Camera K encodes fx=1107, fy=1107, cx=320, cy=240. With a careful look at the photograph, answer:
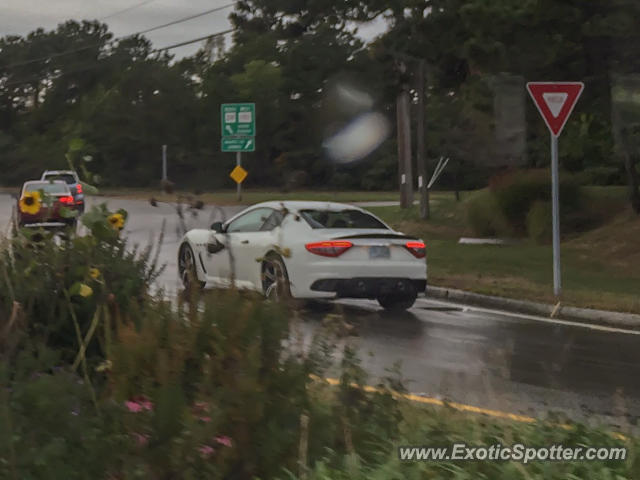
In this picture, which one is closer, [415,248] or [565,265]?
[415,248]

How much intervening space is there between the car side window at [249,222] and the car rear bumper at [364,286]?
5.31ft

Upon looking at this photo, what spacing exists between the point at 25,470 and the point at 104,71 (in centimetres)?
8140

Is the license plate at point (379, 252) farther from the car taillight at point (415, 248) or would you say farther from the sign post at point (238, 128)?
the sign post at point (238, 128)

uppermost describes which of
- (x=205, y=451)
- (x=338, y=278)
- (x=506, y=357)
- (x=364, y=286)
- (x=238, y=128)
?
(x=238, y=128)

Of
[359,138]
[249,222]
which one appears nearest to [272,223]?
[249,222]

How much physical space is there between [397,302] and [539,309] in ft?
6.08

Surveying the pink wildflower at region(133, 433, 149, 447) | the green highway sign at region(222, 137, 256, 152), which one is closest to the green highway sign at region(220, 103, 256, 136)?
the green highway sign at region(222, 137, 256, 152)

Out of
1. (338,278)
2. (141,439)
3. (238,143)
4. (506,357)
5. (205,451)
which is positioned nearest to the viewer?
(205,451)

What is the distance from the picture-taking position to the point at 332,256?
13.5m

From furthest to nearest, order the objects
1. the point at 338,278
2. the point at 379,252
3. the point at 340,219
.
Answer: the point at 340,219
the point at 379,252
the point at 338,278

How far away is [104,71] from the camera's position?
83188 millimetres

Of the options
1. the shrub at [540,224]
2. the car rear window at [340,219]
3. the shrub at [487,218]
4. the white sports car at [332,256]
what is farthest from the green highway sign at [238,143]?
the car rear window at [340,219]

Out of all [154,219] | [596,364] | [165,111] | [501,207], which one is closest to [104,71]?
[165,111]

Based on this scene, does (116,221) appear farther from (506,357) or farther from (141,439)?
(506,357)
